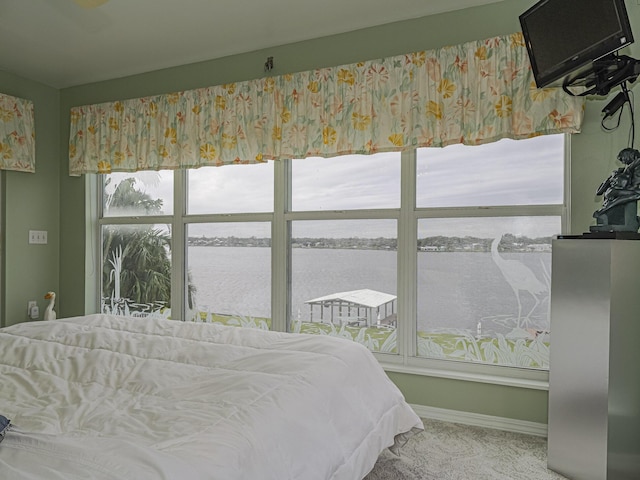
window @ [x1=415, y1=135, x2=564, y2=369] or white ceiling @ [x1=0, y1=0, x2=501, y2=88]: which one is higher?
white ceiling @ [x1=0, y1=0, x2=501, y2=88]

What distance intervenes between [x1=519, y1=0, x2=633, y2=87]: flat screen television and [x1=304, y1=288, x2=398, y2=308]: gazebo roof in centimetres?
159

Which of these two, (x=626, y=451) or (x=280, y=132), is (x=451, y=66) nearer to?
(x=280, y=132)

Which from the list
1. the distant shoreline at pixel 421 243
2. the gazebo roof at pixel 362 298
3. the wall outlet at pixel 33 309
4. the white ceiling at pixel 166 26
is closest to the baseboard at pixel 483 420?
the gazebo roof at pixel 362 298

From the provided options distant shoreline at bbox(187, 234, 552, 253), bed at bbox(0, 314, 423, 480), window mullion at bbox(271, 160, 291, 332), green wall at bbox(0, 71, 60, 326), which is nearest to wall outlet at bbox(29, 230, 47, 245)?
green wall at bbox(0, 71, 60, 326)

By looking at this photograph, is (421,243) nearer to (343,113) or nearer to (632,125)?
(343,113)

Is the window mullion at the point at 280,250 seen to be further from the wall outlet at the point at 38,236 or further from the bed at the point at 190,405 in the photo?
the wall outlet at the point at 38,236

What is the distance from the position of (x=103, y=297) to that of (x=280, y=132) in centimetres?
238

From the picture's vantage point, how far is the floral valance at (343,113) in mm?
2594

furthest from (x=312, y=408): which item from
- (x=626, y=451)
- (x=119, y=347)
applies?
(x=626, y=451)

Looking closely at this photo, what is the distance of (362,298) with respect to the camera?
3.15 metres

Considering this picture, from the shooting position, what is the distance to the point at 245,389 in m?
1.45

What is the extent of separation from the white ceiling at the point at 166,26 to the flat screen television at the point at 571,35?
74cm

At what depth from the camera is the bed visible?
3.38ft

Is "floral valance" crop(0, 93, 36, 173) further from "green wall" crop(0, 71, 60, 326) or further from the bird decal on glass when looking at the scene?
the bird decal on glass
